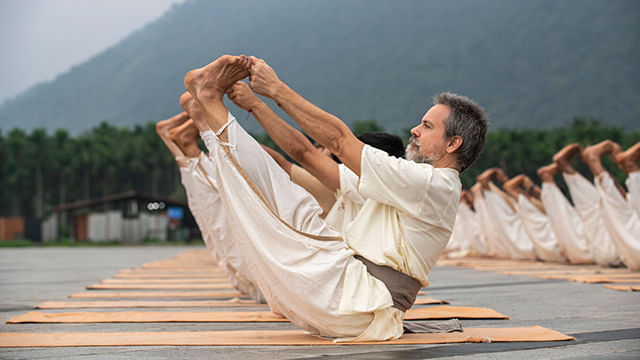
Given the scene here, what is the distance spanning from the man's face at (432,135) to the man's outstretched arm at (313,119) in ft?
1.36

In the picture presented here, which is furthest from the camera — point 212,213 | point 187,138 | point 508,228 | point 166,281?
point 508,228

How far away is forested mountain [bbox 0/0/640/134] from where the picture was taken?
13150 cm

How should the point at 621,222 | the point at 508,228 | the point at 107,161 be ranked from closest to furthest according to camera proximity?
1. the point at 621,222
2. the point at 508,228
3. the point at 107,161

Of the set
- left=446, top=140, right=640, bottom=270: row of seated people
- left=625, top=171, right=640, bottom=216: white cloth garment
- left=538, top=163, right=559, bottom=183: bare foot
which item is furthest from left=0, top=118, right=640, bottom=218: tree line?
left=625, top=171, right=640, bottom=216: white cloth garment

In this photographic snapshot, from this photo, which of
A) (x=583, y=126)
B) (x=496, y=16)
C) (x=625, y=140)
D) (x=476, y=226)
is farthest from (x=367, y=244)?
(x=496, y=16)

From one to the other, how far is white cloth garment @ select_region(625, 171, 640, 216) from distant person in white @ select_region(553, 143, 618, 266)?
1.04 meters

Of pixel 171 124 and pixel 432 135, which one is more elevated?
pixel 171 124

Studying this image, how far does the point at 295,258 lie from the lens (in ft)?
10.5

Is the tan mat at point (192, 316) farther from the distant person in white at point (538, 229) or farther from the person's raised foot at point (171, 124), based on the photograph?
the distant person in white at point (538, 229)

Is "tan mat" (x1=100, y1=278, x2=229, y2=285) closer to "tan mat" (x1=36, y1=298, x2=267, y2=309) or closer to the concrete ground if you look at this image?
the concrete ground

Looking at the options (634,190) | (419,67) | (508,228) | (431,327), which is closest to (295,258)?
(431,327)

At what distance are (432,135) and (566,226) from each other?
8793 millimetres

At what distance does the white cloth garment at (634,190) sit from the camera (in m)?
8.98

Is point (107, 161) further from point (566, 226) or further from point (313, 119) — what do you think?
point (313, 119)
